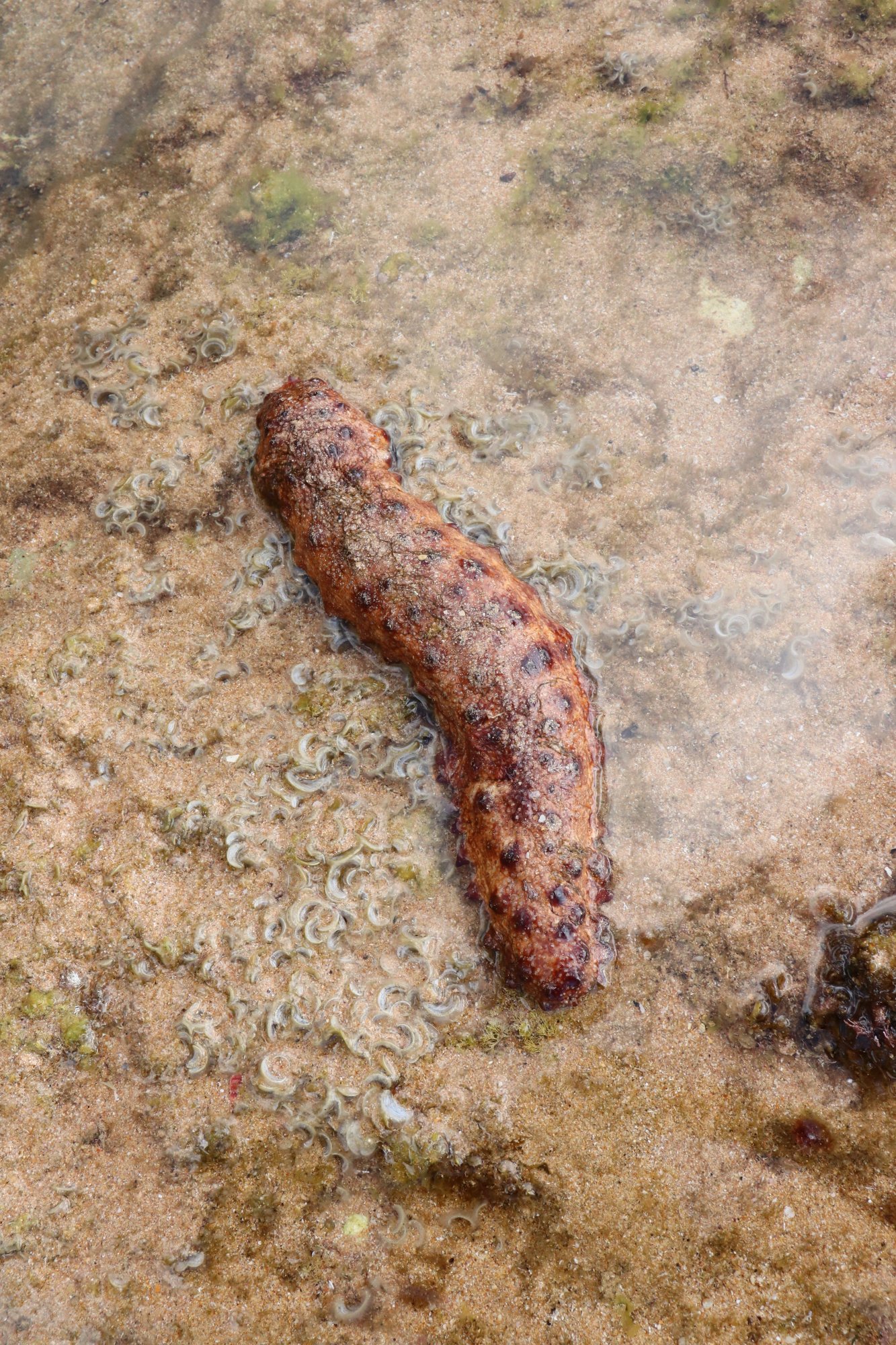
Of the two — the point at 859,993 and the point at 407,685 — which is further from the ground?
the point at 407,685

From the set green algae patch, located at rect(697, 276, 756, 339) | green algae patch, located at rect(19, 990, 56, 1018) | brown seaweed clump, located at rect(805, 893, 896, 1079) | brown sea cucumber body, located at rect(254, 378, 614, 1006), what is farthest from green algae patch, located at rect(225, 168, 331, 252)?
brown seaweed clump, located at rect(805, 893, 896, 1079)

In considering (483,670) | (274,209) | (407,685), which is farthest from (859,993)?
(274,209)

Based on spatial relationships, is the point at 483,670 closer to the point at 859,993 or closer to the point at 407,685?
the point at 407,685

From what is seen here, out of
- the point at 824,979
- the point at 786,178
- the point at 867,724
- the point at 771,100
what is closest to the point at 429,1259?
the point at 824,979

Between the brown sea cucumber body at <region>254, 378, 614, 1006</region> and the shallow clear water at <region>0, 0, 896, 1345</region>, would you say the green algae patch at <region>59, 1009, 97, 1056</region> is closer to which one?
the shallow clear water at <region>0, 0, 896, 1345</region>

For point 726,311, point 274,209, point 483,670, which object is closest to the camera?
→ point 483,670


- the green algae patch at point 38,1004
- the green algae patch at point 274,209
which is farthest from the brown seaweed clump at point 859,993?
the green algae patch at point 274,209
